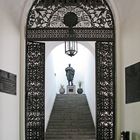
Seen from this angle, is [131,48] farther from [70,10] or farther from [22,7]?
[22,7]

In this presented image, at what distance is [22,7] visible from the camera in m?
6.13

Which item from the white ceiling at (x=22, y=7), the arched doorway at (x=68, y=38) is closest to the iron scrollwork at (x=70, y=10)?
the arched doorway at (x=68, y=38)

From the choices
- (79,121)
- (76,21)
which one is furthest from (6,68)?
(79,121)

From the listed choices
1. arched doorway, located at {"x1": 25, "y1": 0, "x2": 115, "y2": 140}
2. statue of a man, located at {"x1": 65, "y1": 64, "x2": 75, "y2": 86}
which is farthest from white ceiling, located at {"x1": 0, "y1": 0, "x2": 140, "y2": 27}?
statue of a man, located at {"x1": 65, "y1": 64, "x2": 75, "y2": 86}

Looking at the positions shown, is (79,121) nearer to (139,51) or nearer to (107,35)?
(107,35)

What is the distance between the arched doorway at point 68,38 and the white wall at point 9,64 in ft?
1.15

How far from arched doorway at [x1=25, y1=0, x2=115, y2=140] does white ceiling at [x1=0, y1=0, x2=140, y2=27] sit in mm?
241

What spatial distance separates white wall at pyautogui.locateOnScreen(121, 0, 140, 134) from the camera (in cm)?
512

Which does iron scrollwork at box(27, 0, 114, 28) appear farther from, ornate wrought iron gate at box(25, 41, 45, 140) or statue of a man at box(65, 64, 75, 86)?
statue of a man at box(65, 64, 75, 86)

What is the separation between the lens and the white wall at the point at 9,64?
5.05 m

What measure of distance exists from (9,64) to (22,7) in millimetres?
1130

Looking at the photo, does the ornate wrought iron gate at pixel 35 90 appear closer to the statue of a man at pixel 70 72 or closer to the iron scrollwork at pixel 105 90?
the iron scrollwork at pixel 105 90

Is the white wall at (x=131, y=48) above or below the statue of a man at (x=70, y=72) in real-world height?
below

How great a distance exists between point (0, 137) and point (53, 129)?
743 centimetres
